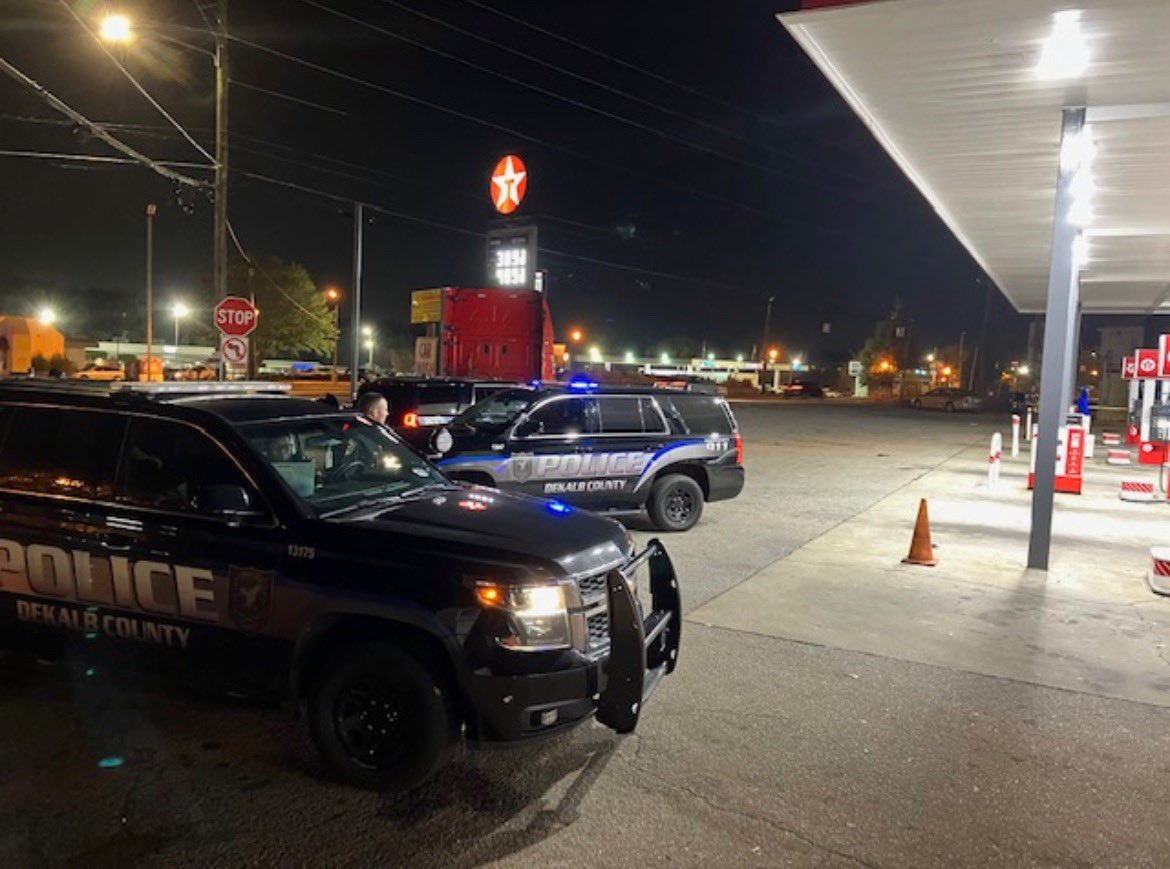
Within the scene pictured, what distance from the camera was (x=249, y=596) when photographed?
13.5 ft

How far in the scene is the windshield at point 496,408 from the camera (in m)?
10.5

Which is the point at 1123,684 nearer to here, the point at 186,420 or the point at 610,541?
the point at 610,541

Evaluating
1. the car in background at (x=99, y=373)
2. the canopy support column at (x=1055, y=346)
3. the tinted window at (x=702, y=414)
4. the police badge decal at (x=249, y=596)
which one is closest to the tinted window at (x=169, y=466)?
the police badge decal at (x=249, y=596)

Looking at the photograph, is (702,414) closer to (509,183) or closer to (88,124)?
(88,124)

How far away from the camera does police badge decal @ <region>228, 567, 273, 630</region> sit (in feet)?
13.4

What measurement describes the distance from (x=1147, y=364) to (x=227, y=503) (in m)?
20.5

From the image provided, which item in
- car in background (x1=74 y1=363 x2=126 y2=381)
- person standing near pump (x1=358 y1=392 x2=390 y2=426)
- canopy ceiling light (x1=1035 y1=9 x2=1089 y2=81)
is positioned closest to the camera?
canopy ceiling light (x1=1035 y1=9 x2=1089 y2=81)

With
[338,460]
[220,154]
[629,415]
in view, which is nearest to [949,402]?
[220,154]

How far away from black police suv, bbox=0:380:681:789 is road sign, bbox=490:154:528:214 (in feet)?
74.7

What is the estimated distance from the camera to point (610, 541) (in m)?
4.38

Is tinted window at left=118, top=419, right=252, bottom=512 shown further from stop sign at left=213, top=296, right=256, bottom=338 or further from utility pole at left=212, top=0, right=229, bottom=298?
utility pole at left=212, top=0, right=229, bottom=298

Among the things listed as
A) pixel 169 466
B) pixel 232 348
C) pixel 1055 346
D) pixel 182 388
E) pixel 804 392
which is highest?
pixel 1055 346

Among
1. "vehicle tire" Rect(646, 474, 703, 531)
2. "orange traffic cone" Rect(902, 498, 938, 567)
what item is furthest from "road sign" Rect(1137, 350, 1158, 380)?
"vehicle tire" Rect(646, 474, 703, 531)

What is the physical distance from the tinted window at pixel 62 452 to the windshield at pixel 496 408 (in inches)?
227
